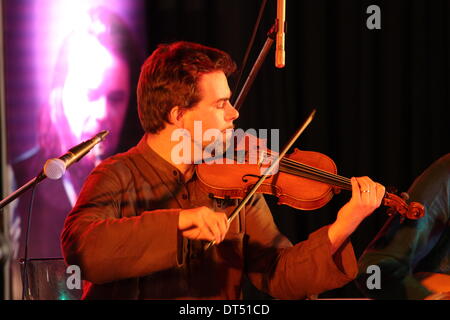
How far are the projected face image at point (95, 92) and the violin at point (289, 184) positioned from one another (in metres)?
1.25

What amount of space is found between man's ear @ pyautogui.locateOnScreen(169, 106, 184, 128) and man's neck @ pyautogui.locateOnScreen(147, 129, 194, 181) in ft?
0.12

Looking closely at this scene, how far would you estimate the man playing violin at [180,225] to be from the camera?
162 centimetres

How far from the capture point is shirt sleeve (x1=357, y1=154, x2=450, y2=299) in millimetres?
1982

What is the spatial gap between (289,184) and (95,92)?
4.90 ft

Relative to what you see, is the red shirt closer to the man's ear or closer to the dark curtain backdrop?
the man's ear

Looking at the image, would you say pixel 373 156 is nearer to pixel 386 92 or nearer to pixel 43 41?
pixel 386 92

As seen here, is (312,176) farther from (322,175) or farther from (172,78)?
(172,78)

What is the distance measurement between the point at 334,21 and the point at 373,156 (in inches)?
27.7

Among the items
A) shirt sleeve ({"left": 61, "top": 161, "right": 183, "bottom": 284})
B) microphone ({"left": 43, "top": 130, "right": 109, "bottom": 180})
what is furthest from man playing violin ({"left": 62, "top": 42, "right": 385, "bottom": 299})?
microphone ({"left": 43, "top": 130, "right": 109, "bottom": 180})

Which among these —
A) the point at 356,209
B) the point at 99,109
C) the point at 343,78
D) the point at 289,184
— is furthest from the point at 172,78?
the point at 343,78

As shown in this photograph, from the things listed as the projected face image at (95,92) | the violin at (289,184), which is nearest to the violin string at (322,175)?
the violin at (289,184)

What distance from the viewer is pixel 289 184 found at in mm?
1906

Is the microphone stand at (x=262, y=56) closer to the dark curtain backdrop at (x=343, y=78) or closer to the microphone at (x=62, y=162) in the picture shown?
the microphone at (x=62, y=162)

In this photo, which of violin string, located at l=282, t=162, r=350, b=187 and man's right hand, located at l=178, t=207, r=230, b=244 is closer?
man's right hand, located at l=178, t=207, r=230, b=244
